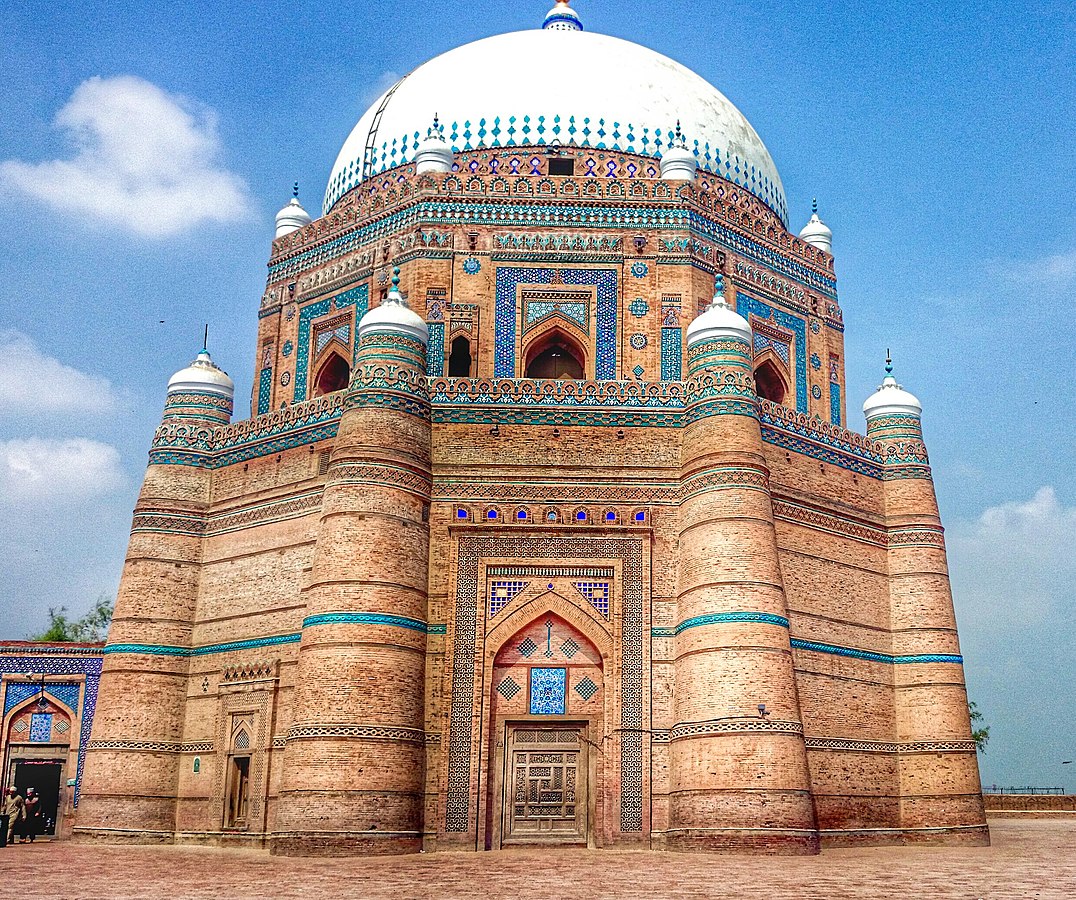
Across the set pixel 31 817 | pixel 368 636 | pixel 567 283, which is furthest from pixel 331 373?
pixel 31 817

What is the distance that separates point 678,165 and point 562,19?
4054 millimetres

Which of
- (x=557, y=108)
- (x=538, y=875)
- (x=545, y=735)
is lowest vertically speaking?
(x=538, y=875)

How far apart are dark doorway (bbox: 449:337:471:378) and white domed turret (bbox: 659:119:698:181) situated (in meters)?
3.07

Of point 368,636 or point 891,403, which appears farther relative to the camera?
point 891,403

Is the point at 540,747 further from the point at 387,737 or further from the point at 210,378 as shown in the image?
the point at 210,378

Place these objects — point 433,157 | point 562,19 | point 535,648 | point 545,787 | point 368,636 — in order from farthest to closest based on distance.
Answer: point 562,19 < point 433,157 < point 535,648 < point 545,787 < point 368,636

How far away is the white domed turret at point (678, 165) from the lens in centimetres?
1524

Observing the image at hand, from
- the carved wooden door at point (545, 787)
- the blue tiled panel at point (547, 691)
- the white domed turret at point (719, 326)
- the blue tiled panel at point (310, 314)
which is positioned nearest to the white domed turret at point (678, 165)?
the white domed turret at point (719, 326)

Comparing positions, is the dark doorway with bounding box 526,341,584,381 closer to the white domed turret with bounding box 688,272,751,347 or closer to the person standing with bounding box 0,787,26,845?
the white domed turret with bounding box 688,272,751,347

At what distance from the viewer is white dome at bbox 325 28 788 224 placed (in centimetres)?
1591

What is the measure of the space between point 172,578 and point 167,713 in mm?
1441

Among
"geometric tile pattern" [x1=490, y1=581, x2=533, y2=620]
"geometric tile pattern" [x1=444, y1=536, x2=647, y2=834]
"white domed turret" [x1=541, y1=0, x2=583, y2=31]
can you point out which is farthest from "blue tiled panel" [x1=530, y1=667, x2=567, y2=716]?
"white domed turret" [x1=541, y1=0, x2=583, y2=31]

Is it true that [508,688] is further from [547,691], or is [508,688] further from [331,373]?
[331,373]

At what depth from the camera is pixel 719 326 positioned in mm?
13414
